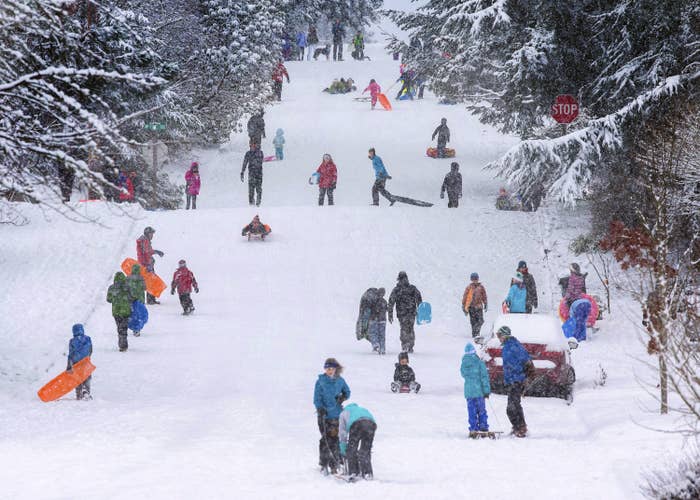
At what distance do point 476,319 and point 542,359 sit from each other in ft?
17.8

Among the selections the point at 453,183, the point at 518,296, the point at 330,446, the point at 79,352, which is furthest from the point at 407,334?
the point at 453,183

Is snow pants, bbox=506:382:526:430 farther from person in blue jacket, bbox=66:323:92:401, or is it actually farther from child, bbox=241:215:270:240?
child, bbox=241:215:270:240

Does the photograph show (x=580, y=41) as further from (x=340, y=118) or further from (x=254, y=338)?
(x=340, y=118)

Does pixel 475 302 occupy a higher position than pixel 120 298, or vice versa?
pixel 120 298

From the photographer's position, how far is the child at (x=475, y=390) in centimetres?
1430

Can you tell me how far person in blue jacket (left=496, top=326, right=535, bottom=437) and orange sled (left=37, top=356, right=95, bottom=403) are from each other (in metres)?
6.81

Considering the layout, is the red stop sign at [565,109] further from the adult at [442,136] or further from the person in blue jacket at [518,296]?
the adult at [442,136]

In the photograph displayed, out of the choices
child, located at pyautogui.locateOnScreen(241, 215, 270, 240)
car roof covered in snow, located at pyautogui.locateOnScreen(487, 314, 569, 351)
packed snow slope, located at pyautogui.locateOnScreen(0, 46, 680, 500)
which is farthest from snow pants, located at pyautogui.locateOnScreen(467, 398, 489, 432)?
child, located at pyautogui.locateOnScreen(241, 215, 270, 240)

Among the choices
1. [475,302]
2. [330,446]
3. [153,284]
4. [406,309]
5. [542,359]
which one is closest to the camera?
[330,446]

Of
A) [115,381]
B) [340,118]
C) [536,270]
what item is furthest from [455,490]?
[340,118]

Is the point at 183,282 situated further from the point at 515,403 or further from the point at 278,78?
the point at 278,78

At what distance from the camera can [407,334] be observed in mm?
20969

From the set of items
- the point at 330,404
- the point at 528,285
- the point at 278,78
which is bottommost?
the point at 528,285

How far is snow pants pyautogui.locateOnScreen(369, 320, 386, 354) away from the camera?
20766 millimetres
